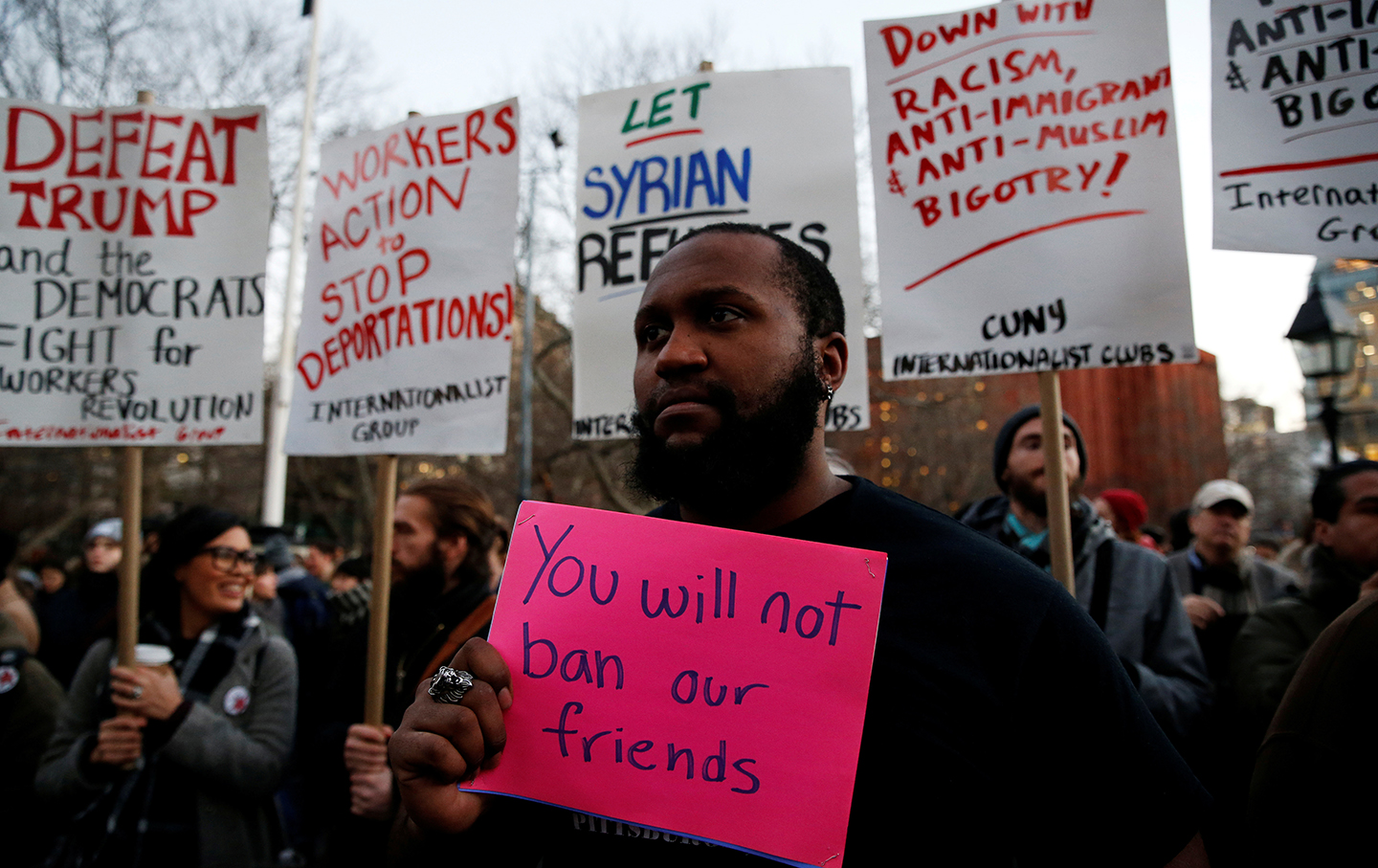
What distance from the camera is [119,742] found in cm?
272

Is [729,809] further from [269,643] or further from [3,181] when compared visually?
[3,181]

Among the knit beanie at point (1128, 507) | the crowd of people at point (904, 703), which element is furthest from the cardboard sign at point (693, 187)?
the knit beanie at point (1128, 507)

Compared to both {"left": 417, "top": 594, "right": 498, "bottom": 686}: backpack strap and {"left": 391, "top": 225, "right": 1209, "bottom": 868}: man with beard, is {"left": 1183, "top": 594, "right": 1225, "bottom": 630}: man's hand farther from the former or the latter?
{"left": 417, "top": 594, "right": 498, "bottom": 686}: backpack strap

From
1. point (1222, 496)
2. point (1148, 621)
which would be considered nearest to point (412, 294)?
point (1148, 621)

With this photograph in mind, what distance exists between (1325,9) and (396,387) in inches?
128

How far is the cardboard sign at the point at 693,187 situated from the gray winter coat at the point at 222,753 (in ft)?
4.86

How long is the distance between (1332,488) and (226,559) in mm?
3875

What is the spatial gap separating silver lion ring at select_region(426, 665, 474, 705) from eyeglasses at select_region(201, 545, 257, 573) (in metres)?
2.35

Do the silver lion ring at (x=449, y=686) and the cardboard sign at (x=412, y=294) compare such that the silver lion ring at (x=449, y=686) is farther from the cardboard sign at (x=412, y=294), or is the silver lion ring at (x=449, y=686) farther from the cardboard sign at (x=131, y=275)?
the cardboard sign at (x=131, y=275)

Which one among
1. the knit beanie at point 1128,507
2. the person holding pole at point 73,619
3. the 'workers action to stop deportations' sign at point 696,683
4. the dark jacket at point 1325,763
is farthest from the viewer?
the person holding pole at point 73,619

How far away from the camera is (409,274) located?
3.24 meters

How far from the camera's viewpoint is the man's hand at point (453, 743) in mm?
1191

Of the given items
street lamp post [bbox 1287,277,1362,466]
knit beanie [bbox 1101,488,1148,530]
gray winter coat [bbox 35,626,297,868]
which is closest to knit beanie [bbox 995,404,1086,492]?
knit beanie [bbox 1101,488,1148,530]

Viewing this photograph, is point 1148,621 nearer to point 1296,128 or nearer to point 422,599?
point 1296,128
